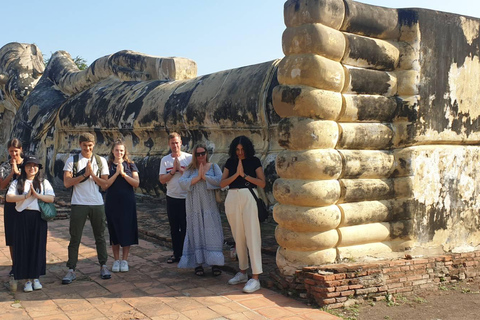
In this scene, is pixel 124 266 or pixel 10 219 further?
pixel 124 266

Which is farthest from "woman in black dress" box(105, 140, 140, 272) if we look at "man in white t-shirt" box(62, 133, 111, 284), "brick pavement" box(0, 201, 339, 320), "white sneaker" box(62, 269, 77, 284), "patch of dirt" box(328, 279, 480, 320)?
"patch of dirt" box(328, 279, 480, 320)

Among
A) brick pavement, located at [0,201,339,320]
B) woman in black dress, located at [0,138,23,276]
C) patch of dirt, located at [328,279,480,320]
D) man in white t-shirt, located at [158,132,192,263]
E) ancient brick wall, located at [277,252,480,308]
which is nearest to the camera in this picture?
brick pavement, located at [0,201,339,320]

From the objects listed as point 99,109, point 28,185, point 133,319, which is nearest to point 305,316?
point 133,319

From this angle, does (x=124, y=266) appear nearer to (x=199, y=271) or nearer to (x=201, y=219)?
(x=199, y=271)

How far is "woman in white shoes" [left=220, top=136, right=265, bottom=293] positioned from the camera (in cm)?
512

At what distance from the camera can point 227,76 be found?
912 centimetres

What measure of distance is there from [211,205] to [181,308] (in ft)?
4.16

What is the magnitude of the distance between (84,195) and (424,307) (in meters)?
3.23

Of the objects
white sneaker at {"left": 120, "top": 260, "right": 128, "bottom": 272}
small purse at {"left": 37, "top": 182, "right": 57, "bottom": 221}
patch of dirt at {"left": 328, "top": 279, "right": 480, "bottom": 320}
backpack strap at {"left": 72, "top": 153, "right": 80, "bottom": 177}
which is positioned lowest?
patch of dirt at {"left": 328, "top": 279, "right": 480, "bottom": 320}

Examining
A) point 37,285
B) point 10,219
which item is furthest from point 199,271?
point 10,219

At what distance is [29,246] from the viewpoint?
513cm

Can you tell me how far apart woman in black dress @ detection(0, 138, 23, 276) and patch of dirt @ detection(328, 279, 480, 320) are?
2985mm

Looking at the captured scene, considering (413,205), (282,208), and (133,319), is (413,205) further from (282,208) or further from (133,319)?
(133,319)

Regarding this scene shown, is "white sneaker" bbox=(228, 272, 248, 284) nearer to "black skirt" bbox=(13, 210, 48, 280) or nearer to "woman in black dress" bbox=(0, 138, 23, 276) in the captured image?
"black skirt" bbox=(13, 210, 48, 280)
